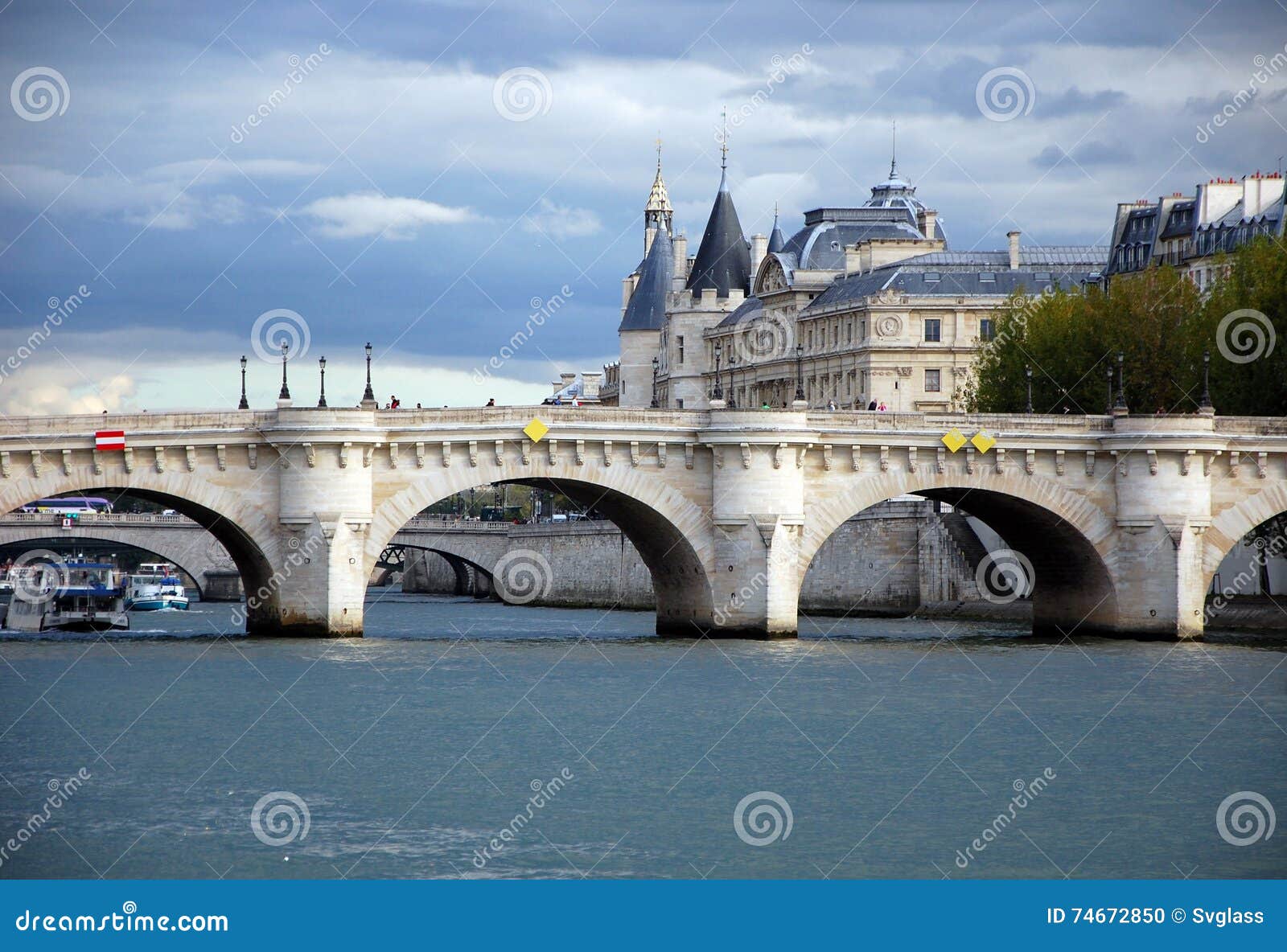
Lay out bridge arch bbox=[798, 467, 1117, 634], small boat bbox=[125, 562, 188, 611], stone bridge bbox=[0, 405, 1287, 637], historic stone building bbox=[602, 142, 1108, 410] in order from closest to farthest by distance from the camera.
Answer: stone bridge bbox=[0, 405, 1287, 637], bridge arch bbox=[798, 467, 1117, 634], small boat bbox=[125, 562, 188, 611], historic stone building bbox=[602, 142, 1108, 410]

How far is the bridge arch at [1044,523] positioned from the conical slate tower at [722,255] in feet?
231

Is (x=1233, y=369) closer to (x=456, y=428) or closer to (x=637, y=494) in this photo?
(x=637, y=494)

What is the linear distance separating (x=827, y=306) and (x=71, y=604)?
43.2m

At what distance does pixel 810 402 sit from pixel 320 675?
64534 millimetres

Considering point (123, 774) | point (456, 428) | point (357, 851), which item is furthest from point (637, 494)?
point (357, 851)

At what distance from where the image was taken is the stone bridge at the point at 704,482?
5562 centimetres

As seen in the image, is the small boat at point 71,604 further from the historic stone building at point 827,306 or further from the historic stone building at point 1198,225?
the historic stone building at point 1198,225

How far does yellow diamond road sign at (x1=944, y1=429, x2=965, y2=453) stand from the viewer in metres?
59.0

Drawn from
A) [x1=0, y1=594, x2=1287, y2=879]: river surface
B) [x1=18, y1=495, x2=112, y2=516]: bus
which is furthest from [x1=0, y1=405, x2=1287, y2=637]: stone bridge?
[x1=18, y1=495, x2=112, y2=516]: bus

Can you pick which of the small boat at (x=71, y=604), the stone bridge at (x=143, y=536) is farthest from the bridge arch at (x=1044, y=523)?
the small boat at (x=71, y=604)

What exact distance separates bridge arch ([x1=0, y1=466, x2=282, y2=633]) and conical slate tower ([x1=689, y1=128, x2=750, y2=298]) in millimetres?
77212

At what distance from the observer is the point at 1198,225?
89.2 m

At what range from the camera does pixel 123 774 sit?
34125 mm

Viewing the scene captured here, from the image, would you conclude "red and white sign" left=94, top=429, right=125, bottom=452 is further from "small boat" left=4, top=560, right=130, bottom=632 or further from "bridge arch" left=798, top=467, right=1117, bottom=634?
"small boat" left=4, top=560, right=130, bottom=632
